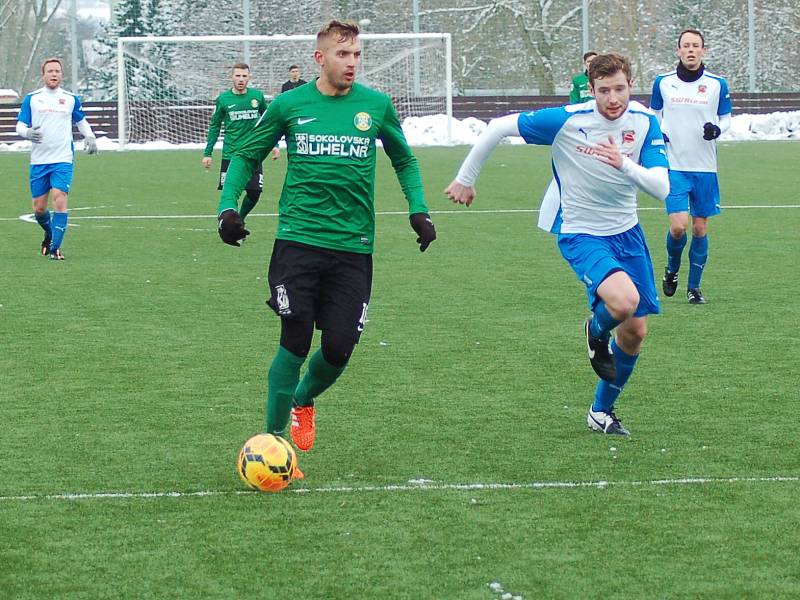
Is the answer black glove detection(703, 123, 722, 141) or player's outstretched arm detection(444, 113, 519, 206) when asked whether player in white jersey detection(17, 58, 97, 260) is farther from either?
player's outstretched arm detection(444, 113, 519, 206)

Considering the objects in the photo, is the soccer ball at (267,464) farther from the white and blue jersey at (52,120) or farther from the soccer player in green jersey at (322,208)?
the white and blue jersey at (52,120)

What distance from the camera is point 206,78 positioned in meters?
40.8

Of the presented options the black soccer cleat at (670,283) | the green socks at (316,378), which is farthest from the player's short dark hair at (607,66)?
the black soccer cleat at (670,283)

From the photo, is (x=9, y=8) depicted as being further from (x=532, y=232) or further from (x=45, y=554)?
(x=45, y=554)

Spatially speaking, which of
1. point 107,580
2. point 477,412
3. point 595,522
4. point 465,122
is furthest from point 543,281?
point 465,122

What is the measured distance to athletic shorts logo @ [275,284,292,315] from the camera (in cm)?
655

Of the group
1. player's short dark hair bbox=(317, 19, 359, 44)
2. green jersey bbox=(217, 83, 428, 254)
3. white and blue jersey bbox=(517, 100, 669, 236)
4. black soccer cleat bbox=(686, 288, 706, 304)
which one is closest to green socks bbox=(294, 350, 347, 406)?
green jersey bbox=(217, 83, 428, 254)

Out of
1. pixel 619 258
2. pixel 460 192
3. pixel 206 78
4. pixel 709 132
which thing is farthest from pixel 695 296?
pixel 206 78

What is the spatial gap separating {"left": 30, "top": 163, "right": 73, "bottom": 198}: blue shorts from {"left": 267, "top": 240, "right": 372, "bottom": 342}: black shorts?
32.2 feet

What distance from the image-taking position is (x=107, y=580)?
5.07 metres

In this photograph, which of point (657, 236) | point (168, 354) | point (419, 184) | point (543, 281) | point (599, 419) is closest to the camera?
point (419, 184)

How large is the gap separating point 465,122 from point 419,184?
34987mm

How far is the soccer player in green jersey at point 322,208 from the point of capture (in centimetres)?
659

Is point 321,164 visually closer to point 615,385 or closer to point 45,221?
point 615,385
